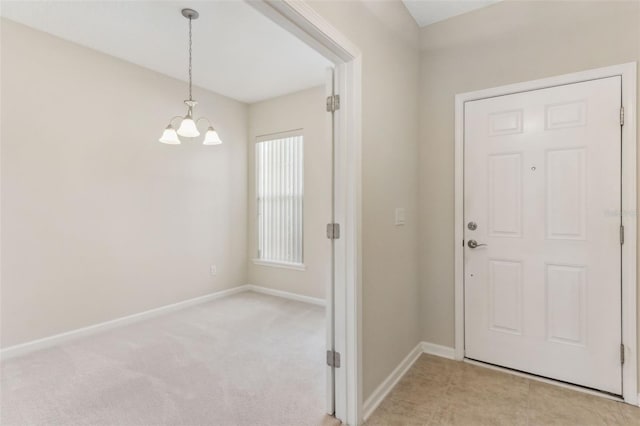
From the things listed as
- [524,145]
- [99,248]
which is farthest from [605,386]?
[99,248]

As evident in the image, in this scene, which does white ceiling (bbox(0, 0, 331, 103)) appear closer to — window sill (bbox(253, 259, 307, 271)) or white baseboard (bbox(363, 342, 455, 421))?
window sill (bbox(253, 259, 307, 271))

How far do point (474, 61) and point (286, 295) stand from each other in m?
3.46

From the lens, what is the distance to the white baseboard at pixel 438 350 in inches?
101

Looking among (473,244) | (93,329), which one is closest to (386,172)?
(473,244)

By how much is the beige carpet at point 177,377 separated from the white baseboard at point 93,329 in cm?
10

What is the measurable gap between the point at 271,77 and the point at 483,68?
7.65 ft

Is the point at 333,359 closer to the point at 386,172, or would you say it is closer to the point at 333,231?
the point at 333,231

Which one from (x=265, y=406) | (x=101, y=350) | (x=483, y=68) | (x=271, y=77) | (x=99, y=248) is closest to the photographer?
(x=265, y=406)

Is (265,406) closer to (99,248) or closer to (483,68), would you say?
(99,248)

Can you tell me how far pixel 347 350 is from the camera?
1.79m

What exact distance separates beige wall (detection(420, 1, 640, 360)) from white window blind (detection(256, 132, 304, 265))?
199cm

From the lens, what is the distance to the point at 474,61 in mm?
2469

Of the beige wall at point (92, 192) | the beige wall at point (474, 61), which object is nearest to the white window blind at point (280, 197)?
the beige wall at point (92, 192)

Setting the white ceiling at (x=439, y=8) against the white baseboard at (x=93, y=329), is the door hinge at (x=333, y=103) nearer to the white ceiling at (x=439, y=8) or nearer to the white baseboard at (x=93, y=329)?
the white ceiling at (x=439, y=8)
